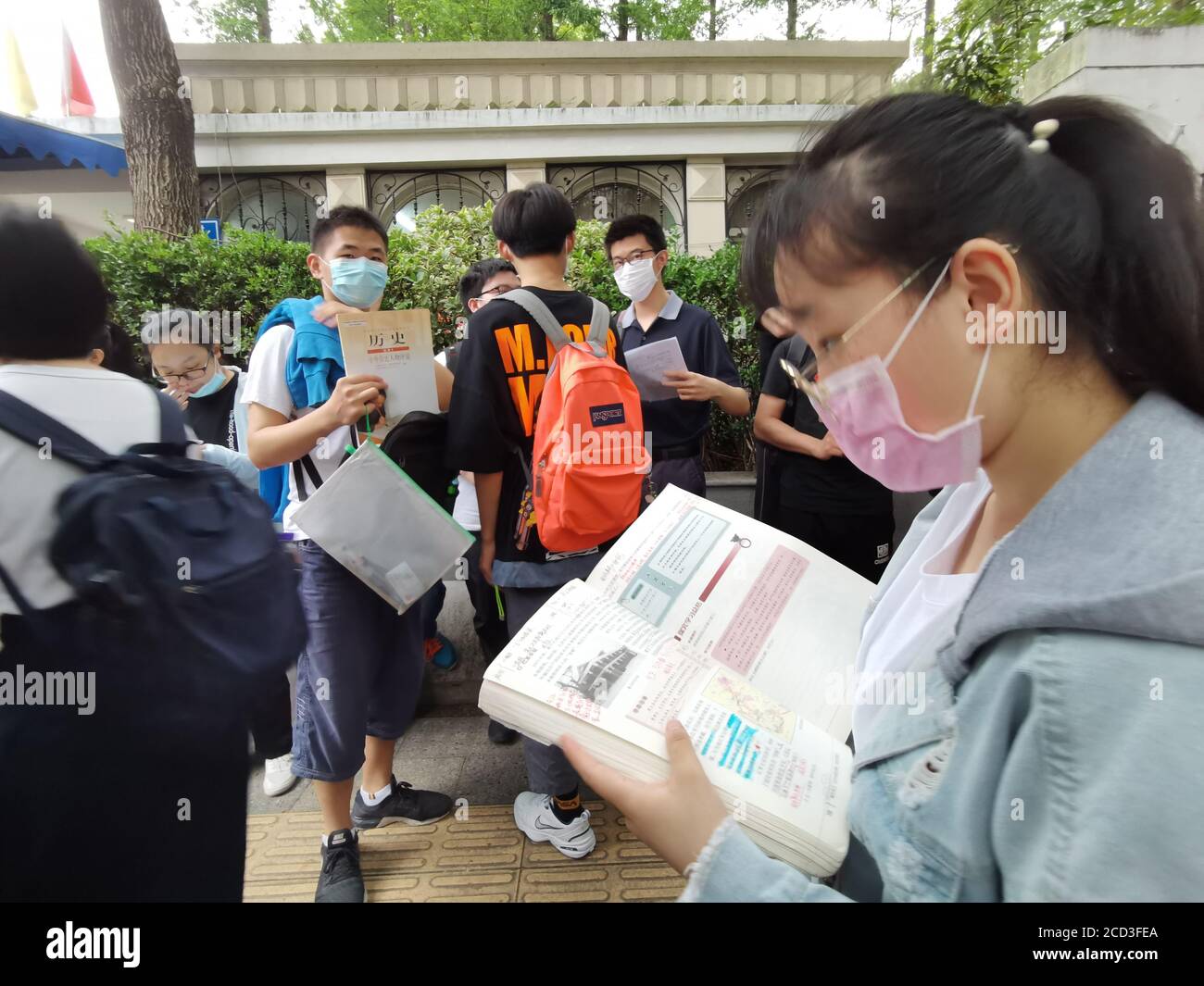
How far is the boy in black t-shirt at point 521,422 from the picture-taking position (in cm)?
205

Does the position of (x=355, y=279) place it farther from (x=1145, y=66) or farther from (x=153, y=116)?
(x=153, y=116)

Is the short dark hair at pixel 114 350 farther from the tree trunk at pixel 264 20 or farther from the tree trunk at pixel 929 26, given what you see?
the tree trunk at pixel 264 20

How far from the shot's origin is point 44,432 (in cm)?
95

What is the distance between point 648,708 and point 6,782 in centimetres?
93

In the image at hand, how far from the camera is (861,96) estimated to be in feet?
2.87

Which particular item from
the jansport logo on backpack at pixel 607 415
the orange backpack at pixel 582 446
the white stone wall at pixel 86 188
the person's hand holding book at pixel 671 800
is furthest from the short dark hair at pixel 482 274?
the white stone wall at pixel 86 188

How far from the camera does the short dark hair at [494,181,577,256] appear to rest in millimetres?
2111

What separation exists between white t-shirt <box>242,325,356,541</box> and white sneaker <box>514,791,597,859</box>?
123 cm

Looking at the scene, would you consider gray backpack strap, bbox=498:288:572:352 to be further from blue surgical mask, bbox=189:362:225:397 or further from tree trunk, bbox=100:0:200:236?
tree trunk, bbox=100:0:200:236

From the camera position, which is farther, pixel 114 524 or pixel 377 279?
pixel 377 279

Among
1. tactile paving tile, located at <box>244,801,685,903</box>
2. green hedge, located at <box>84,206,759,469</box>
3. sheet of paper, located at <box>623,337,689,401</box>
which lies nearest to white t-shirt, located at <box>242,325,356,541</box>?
tactile paving tile, located at <box>244,801,685,903</box>
